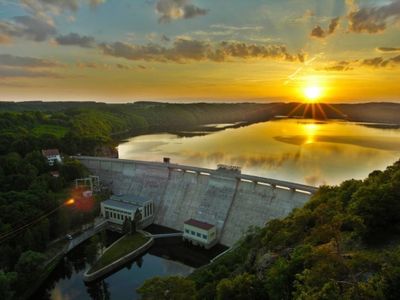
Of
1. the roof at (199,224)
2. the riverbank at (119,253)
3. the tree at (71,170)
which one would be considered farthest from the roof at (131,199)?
the roof at (199,224)

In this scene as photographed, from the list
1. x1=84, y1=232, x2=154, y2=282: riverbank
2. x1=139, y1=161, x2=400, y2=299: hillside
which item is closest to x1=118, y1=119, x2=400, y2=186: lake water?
x1=84, y1=232, x2=154, y2=282: riverbank

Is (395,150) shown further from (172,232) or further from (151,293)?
(151,293)

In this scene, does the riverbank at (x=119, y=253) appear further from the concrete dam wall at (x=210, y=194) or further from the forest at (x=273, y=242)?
the concrete dam wall at (x=210, y=194)

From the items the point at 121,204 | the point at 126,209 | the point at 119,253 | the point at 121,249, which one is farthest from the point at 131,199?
the point at 119,253

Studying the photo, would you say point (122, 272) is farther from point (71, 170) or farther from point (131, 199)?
point (71, 170)

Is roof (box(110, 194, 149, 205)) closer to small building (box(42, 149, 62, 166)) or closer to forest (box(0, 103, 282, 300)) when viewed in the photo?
forest (box(0, 103, 282, 300))

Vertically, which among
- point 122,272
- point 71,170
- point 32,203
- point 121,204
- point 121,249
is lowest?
point 122,272
